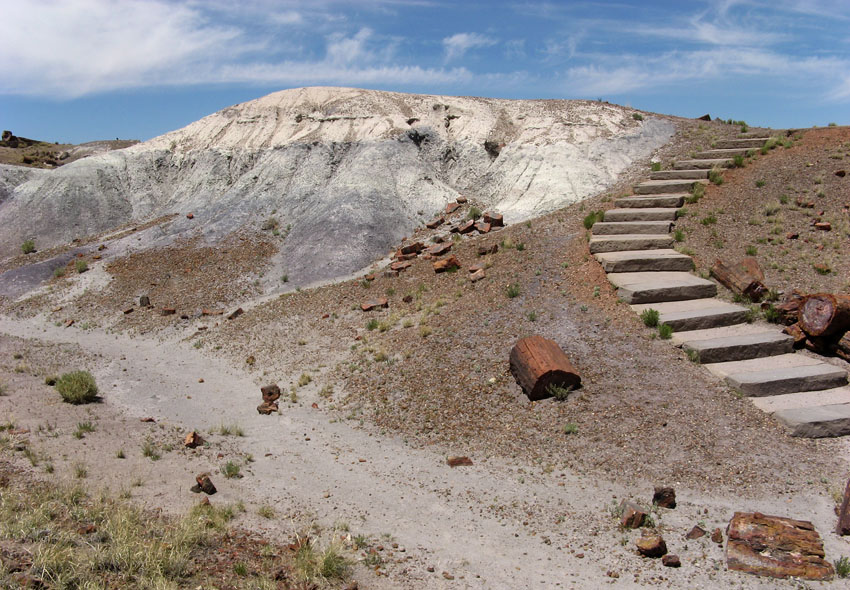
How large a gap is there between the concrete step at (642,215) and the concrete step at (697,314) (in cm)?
451

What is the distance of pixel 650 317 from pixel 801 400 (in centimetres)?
297

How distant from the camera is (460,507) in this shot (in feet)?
25.8

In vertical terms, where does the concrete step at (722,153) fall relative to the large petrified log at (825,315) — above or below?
→ above

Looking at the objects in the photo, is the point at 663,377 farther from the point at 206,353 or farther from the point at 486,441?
the point at 206,353

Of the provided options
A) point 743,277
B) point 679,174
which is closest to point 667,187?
point 679,174

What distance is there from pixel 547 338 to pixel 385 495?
16.0 ft

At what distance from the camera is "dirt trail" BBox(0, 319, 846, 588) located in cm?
637

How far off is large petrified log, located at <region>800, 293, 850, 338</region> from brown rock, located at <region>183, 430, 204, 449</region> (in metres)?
11.0

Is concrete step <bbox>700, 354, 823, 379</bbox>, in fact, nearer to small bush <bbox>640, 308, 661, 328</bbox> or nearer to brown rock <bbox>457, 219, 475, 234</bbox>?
small bush <bbox>640, 308, 661, 328</bbox>

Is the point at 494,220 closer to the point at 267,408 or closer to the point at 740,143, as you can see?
the point at 740,143

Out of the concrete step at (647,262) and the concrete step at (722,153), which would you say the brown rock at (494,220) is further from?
the concrete step at (722,153)

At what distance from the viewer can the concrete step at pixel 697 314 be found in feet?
37.3

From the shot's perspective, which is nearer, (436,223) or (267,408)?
(267,408)

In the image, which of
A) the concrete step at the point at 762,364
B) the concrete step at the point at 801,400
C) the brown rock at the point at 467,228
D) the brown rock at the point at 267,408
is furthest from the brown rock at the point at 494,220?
the concrete step at the point at 801,400
